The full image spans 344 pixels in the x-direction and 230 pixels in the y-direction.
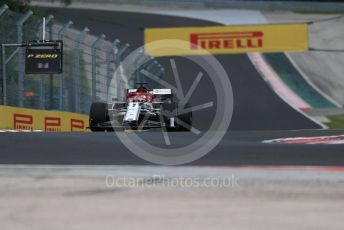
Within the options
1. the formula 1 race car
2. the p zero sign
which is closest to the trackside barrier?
the p zero sign

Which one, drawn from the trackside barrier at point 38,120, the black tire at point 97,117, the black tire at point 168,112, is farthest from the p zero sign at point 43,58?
the black tire at point 168,112

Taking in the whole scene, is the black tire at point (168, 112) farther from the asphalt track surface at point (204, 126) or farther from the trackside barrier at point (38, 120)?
the trackside barrier at point (38, 120)

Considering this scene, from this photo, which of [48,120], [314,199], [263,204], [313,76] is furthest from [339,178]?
[313,76]

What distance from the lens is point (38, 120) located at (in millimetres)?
12828

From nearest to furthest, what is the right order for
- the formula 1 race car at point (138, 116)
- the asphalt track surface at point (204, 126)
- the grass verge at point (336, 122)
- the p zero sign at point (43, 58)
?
the asphalt track surface at point (204, 126), the formula 1 race car at point (138, 116), the p zero sign at point (43, 58), the grass verge at point (336, 122)

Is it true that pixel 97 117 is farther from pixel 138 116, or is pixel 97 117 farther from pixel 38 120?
pixel 38 120

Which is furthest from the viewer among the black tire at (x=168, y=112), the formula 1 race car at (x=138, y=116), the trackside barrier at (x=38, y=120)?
the black tire at (x=168, y=112)

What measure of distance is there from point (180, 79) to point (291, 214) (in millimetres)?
28200

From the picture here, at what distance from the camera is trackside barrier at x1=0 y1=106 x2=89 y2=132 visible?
38.7 feet

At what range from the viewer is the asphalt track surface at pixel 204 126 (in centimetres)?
454

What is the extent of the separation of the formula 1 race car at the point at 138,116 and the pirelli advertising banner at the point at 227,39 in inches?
680

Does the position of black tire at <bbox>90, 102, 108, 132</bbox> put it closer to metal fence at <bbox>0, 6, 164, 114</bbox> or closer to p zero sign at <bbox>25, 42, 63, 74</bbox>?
p zero sign at <bbox>25, 42, 63, 74</bbox>

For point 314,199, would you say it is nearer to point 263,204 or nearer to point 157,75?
point 263,204

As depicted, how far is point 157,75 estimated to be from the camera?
2389 centimetres
